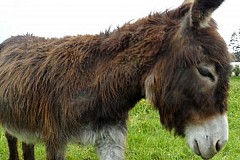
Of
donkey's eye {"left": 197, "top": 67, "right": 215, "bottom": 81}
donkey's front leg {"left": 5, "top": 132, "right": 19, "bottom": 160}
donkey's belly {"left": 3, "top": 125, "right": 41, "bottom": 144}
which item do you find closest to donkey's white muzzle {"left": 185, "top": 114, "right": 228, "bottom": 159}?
donkey's eye {"left": 197, "top": 67, "right": 215, "bottom": 81}

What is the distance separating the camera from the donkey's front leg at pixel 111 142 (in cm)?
315

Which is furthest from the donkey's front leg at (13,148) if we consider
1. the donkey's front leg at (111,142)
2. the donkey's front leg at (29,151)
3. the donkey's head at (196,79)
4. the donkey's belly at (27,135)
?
the donkey's head at (196,79)

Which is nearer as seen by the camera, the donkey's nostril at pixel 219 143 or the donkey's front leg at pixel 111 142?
the donkey's nostril at pixel 219 143

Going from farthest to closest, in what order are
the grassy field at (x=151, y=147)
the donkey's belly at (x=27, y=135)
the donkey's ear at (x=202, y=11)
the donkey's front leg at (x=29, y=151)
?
the grassy field at (x=151, y=147)
the donkey's front leg at (x=29, y=151)
the donkey's belly at (x=27, y=135)
the donkey's ear at (x=202, y=11)

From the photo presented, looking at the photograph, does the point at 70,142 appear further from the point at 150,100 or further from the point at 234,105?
the point at 234,105

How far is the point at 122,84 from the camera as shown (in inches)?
119

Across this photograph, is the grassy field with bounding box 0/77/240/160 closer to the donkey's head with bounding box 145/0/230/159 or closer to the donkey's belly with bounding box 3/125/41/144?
the donkey's belly with bounding box 3/125/41/144

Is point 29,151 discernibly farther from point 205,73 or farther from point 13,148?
point 205,73

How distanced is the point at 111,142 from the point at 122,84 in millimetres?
464

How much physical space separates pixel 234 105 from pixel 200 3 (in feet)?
19.3

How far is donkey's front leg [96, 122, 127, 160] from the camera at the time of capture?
10.3ft

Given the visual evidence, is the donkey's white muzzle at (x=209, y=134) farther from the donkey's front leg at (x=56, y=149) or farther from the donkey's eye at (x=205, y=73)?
the donkey's front leg at (x=56, y=149)

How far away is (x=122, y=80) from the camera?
3.02 meters

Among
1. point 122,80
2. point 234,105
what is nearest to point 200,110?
point 122,80
